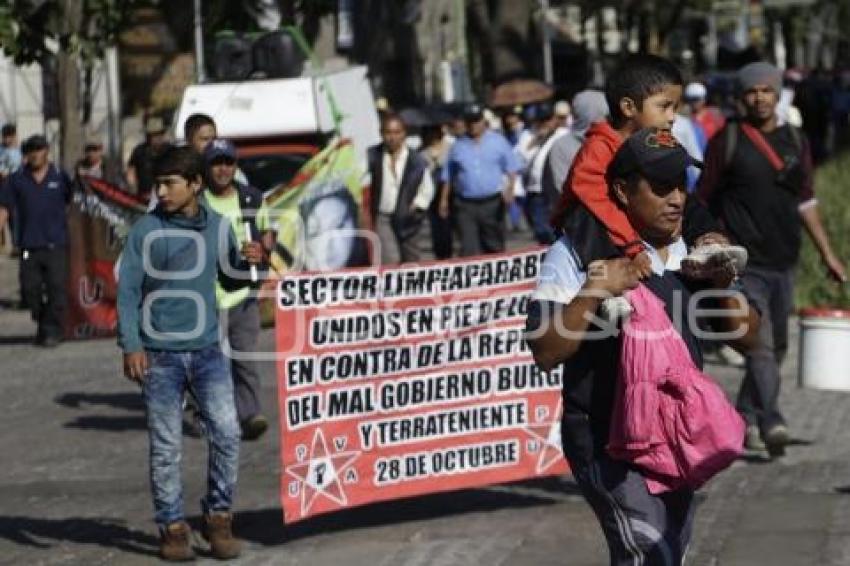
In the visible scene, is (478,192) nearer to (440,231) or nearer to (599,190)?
(440,231)

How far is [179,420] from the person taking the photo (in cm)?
927

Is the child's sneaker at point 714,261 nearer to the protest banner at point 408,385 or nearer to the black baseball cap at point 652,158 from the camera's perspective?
the black baseball cap at point 652,158

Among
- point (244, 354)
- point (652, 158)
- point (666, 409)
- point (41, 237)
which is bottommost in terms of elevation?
point (41, 237)

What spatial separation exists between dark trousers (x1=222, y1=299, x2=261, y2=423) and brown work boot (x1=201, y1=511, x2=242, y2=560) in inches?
119

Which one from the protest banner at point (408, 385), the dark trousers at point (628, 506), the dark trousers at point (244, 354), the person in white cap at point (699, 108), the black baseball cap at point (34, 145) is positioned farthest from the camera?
the person in white cap at point (699, 108)

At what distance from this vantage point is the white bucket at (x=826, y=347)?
10703 mm

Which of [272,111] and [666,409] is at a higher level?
[666,409]

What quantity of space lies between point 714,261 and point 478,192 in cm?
1424

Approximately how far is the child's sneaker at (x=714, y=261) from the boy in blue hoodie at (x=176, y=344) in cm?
384

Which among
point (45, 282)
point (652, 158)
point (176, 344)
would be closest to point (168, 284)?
point (176, 344)

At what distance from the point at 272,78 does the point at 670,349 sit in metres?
20.4

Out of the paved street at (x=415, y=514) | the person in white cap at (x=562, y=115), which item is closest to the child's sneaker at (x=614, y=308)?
the paved street at (x=415, y=514)

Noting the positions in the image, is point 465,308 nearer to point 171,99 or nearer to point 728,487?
point 728,487

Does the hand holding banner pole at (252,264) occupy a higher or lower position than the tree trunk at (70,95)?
higher
